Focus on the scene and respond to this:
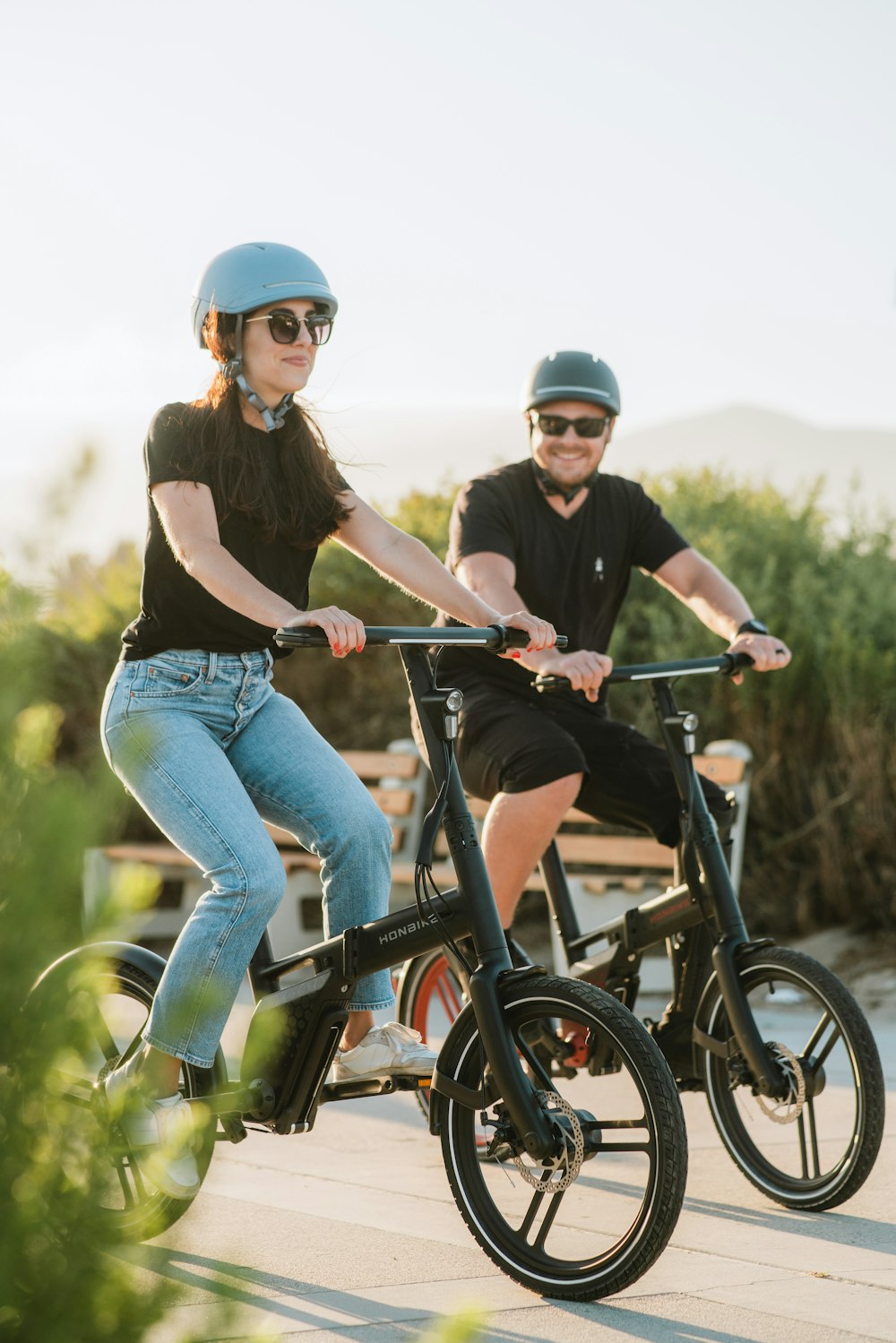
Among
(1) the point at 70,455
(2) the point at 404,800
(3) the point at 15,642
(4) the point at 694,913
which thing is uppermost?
(1) the point at 70,455

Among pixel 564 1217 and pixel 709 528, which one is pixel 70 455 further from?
pixel 709 528

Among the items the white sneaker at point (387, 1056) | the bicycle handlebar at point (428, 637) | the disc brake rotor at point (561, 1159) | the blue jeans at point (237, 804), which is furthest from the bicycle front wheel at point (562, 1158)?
the bicycle handlebar at point (428, 637)

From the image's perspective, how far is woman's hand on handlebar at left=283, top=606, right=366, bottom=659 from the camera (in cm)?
311

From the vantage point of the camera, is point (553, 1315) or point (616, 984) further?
point (616, 984)

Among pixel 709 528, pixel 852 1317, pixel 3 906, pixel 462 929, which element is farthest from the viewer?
pixel 709 528

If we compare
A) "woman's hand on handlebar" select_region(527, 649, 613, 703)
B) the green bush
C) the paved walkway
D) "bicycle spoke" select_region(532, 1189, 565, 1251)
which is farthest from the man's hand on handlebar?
the green bush

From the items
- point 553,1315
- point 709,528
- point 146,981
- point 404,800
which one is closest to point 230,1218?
point 146,981

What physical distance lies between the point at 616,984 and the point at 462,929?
1.23m

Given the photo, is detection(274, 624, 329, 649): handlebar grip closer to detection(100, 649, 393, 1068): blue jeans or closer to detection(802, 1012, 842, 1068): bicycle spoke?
detection(100, 649, 393, 1068): blue jeans

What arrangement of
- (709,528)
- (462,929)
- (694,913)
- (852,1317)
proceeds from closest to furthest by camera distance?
(852,1317) < (462,929) < (694,913) < (709,528)

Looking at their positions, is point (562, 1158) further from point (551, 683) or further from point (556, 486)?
point (556, 486)

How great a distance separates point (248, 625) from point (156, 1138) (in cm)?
241

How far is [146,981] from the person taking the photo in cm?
372

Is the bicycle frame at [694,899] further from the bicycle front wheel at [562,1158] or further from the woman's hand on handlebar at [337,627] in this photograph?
the woman's hand on handlebar at [337,627]
